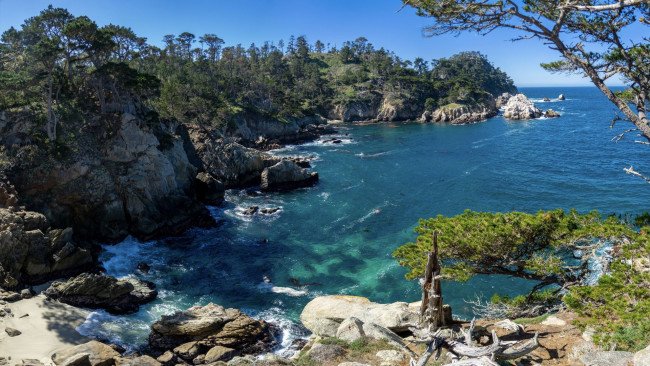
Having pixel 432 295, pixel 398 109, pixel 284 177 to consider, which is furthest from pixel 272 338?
pixel 398 109

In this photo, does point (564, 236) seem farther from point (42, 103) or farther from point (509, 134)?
point (509, 134)

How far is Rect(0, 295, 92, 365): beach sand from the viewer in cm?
1822

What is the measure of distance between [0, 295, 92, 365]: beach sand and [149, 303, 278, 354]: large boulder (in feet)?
13.7

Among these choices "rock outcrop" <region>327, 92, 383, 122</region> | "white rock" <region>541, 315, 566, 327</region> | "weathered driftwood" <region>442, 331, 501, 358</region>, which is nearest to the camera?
"weathered driftwood" <region>442, 331, 501, 358</region>

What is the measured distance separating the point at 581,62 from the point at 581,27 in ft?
5.11

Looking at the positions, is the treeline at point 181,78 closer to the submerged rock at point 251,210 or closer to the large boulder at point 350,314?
the submerged rock at point 251,210

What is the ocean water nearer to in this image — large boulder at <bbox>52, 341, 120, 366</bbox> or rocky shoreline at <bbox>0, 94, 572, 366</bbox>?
rocky shoreline at <bbox>0, 94, 572, 366</bbox>

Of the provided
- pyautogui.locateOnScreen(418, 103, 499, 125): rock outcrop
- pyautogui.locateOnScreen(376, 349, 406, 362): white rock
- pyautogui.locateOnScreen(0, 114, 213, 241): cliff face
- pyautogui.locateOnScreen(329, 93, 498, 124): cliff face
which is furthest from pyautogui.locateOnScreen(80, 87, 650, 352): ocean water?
pyautogui.locateOnScreen(329, 93, 498, 124): cliff face

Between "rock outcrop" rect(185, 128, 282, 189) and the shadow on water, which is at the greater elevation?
"rock outcrop" rect(185, 128, 282, 189)

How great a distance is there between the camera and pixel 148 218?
35625 millimetres

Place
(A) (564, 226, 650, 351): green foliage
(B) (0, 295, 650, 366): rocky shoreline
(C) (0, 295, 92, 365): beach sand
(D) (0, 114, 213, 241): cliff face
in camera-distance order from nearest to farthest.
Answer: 1. (A) (564, 226, 650, 351): green foliage
2. (B) (0, 295, 650, 366): rocky shoreline
3. (C) (0, 295, 92, 365): beach sand
4. (D) (0, 114, 213, 241): cliff face

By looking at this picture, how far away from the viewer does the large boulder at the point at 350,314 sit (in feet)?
58.2

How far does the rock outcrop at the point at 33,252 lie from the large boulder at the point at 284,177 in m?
24.6

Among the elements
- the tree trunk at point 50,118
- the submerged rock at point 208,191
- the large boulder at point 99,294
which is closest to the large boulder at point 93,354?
the large boulder at point 99,294
